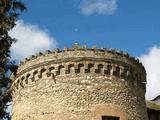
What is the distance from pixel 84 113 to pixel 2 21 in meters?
5.84

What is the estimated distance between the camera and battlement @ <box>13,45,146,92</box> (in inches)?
884

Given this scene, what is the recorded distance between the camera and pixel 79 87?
2192 centimetres

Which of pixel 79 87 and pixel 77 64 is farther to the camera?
pixel 77 64

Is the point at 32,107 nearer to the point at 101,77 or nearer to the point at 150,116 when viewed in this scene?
the point at 101,77

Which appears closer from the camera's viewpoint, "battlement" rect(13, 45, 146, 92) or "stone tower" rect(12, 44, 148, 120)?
"stone tower" rect(12, 44, 148, 120)

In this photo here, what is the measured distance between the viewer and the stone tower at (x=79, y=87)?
2170 cm

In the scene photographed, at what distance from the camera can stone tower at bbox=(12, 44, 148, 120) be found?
2170cm

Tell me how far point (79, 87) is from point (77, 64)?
1210 millimetres

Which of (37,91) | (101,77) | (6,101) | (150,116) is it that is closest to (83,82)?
(101,77)

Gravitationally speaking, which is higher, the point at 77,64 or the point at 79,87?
the point at 77,64

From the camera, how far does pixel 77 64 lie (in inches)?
884

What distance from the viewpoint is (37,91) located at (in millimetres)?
22453

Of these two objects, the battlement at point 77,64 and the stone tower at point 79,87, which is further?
the battlement at point 77,64

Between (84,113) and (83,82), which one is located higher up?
(83,82)
